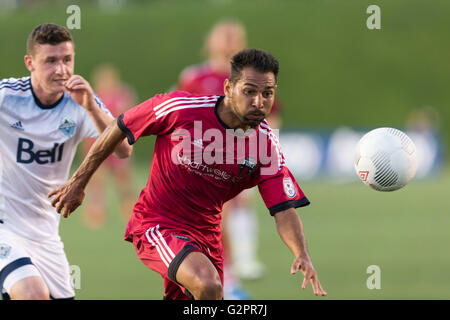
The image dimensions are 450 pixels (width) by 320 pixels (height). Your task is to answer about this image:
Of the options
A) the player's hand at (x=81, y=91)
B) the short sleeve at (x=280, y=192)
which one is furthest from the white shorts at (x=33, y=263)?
the short sleeve at (x=280, y=192)

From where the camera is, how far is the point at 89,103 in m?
5.02

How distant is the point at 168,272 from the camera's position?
181 inches

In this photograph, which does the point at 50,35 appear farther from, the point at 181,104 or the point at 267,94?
the point at 267,94

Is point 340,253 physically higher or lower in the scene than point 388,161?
higher

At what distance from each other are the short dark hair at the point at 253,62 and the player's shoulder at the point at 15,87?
147cm

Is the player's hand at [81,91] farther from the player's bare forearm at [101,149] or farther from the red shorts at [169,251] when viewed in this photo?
the red shorts at [169,251]

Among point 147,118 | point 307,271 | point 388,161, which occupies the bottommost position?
point 307,271

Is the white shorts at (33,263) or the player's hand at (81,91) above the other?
the player's hand at (81,91)

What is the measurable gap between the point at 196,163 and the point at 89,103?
84cm

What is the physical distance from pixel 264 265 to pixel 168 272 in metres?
4.83

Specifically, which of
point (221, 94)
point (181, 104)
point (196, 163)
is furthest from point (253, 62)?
point (221, 94)

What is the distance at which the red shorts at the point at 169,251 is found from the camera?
15.0 ft

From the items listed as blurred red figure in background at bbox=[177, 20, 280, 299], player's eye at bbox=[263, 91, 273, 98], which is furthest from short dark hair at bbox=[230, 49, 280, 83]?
blurred red figure in background at bbox=[177, 20, 280, 299]

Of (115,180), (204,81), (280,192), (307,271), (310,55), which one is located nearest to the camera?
(307,271)
